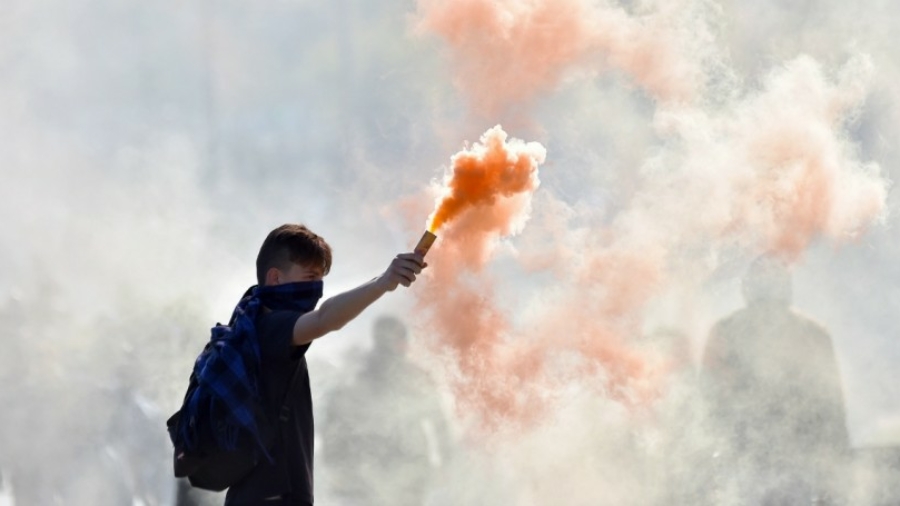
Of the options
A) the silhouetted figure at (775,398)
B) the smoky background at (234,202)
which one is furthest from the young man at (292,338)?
the silhouetted figure at (775,398)

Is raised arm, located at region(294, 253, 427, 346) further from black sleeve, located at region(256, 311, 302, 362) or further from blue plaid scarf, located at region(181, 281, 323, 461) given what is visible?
blue plaid scarf, located at region(181, 281, 323, 461)

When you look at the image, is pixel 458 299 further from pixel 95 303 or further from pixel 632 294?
pixel 95 303

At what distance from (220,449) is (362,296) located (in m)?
0.49

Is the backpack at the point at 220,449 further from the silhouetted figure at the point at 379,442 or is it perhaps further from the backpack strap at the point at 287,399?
the silhouetted figure at the point at 379,442

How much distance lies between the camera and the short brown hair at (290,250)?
256 centimetres

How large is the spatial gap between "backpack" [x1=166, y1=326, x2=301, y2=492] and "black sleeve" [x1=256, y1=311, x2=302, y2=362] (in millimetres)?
119

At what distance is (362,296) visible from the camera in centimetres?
234

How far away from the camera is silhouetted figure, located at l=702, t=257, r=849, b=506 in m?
7.02

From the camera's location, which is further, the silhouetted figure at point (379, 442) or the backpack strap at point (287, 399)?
the silhouetted figure at point (379, 442)

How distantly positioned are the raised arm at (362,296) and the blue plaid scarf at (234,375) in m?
0.19

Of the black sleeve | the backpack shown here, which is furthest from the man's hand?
the backpack

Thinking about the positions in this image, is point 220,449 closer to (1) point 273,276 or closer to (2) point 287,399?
(2) point 287,399

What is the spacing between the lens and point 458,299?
5980 mm

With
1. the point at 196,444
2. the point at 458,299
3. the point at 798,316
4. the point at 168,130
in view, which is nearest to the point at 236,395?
the point at 196,444
